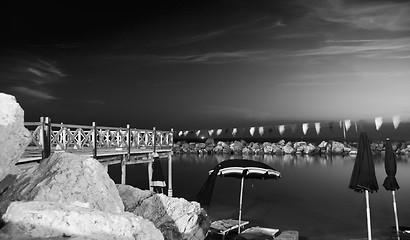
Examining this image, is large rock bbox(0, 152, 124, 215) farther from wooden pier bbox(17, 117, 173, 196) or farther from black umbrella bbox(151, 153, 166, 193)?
black umbrella bbox(151, 153, 166, 193)

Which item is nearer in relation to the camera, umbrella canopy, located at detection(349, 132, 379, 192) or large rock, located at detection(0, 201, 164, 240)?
large rock, located at detection(0, 201, 164, 240)

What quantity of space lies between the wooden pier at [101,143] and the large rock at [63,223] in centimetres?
609

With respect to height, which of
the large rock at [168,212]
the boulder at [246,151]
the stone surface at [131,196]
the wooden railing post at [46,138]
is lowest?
the boulder at [246,151]

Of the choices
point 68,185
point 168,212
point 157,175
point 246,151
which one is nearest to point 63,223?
point 68,185

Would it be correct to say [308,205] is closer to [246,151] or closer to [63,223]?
[63,223]

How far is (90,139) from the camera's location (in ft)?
62.0

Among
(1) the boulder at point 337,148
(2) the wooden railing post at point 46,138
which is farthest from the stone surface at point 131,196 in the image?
(1) the boulder at point 337,148

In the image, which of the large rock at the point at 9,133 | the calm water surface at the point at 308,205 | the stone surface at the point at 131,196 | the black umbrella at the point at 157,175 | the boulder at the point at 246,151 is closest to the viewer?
the large rock at the point at 9,133

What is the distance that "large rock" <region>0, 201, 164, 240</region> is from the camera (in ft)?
16.4

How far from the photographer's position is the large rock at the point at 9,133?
6.26m

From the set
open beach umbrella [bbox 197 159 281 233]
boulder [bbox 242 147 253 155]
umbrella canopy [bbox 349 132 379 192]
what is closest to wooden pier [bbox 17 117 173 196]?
open beach umbrella [bbox 197 159 281 233]

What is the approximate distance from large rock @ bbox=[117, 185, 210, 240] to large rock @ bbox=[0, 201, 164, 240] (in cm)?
661

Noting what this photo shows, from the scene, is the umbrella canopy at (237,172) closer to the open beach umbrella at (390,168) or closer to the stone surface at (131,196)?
the stone surface at (131,196)

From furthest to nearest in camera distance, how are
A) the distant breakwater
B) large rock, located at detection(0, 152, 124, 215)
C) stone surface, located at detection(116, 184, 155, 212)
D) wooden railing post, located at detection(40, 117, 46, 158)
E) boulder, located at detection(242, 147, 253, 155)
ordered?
the distant breakwater < boulder, located at detection(242, 147, 253, 155) < wooden railing post, located at detection(40, 117, 46, 158) < stone surface, located at detection(116, 184, 155, 212) < large rock, located at detection(0, 152, 124, 215)
